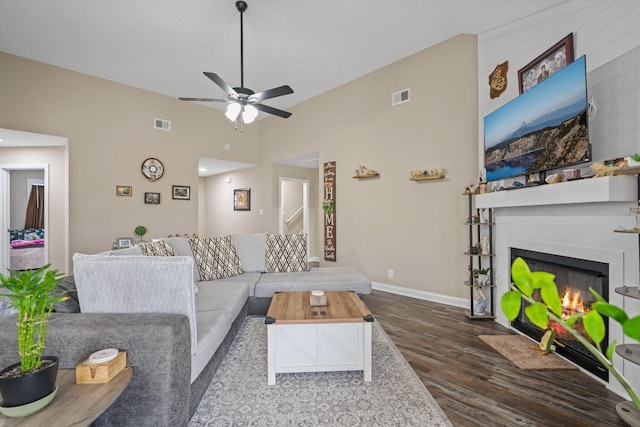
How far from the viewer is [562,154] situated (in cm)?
233

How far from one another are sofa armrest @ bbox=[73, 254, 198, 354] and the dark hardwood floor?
1.67m

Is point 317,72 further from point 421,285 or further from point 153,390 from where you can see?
point 153,390

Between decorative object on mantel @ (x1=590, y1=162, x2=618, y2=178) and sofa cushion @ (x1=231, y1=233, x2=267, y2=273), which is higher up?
decorative object on mantel @ (x1=590, y1=162, x2=618, y2=178)

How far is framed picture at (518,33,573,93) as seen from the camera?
250 centimetres

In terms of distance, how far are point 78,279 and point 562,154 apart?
340cm

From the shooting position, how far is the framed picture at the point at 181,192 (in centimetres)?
554

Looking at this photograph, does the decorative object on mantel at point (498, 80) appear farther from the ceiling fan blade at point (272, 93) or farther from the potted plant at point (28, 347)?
the potted plant at point (28, 347)

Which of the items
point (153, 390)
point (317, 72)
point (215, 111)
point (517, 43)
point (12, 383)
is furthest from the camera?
point (215, 111)

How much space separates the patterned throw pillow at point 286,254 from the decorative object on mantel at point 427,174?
5.56ft

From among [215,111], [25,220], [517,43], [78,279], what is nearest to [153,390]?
[78,279]

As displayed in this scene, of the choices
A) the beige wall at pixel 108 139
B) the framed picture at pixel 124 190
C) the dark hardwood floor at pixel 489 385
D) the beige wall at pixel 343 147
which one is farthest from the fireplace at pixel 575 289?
the framed picture at pixel 124 190

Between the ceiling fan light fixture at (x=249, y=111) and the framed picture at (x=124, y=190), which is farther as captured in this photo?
Answer: the framed picture at (x=124, y=190)

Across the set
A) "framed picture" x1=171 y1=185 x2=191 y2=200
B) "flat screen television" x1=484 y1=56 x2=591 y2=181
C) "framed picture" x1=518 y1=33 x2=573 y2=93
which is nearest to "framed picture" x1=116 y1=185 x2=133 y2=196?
"framed picture" x1=171 y1=185 x2=191 y2=200

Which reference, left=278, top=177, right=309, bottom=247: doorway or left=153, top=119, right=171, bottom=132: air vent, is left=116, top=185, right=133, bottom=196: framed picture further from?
left=278, top=177, right=309, bottom=247: doorway
